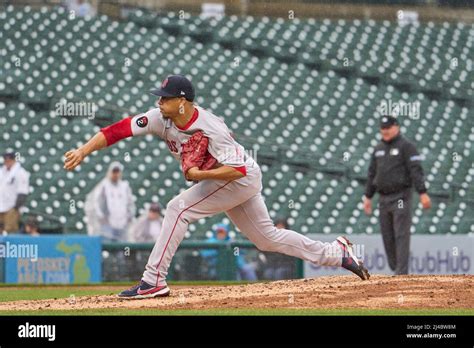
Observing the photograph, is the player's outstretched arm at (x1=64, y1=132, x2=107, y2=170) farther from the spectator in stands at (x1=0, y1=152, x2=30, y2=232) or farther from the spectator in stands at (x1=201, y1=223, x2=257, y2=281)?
the spectator in stands at (x1=0, y1=152, x2=30, y2=232)

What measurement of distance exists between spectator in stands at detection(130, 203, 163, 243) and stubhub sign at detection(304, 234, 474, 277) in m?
1.96

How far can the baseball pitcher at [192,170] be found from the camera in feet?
26.3

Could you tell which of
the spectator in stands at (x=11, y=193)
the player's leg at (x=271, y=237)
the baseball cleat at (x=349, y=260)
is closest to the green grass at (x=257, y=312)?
the player's leg at (x=271, y=237)

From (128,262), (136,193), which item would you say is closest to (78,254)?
(128,262)

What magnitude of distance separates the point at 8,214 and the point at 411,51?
8855mm

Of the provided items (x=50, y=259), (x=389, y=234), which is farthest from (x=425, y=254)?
(x=50, y=259)

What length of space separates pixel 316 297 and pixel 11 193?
705 cm

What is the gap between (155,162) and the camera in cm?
1656

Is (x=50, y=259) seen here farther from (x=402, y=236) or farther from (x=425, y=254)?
(x=425, y=254)

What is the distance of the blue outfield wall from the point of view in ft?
43.0

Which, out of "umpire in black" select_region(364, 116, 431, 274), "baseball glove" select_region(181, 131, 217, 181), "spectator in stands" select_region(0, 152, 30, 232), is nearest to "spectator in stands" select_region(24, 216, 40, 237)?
"spectator in stands" select_region(0, 152, 30, 232)

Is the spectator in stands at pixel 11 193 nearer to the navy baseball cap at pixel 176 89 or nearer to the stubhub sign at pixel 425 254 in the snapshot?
the stubhub sign at pixel 425 254

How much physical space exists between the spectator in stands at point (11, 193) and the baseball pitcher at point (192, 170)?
6.16 metres

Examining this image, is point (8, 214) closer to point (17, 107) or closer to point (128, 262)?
point (128, 262)
